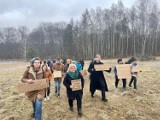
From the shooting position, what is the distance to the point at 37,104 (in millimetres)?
8117

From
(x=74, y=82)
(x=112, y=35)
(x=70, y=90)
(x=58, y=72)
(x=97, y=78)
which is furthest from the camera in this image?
(x=112, y=35)

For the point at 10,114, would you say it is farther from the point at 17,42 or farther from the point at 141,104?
the point at 17,42

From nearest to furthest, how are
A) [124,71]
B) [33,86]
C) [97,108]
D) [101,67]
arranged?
[33,86]
[97,108]
[101,67]
[124,71]

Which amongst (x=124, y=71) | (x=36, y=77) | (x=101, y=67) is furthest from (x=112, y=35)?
(x=36, y=77)

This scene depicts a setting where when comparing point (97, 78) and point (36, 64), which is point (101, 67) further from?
point (36, 64)

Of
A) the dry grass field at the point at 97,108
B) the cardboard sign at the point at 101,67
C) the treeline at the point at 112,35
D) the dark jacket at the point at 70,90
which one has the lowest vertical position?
the dry grass field at the point at 97,108

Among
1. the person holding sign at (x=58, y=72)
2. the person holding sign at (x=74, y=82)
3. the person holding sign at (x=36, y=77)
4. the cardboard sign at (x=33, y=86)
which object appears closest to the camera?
the cardboard sign at (x=33, y=86)

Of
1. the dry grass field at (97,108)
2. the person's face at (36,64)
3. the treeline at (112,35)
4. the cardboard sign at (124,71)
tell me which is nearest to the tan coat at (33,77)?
the person's face at (36,64)

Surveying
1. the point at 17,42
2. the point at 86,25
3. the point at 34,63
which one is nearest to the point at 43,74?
the point at 34,63

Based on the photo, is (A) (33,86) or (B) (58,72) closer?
(A) (33,86)

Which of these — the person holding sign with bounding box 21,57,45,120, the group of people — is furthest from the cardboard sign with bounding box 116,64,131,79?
the person holding sign with bounding box 21,57,45,120

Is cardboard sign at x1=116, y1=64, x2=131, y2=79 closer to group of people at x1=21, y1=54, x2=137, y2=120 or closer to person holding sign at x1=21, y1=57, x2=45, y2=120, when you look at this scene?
group of people at x1=21, y1=54, x2=137, y2=120

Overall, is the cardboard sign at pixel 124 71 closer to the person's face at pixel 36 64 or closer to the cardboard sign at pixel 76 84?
the cardboard sign at pixel 76 84

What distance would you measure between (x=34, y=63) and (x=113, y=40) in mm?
59705
